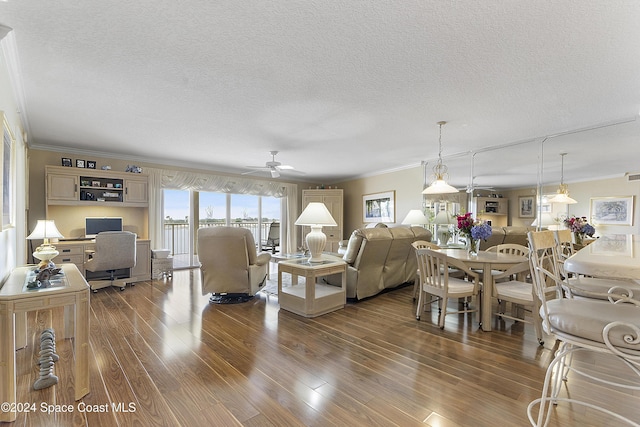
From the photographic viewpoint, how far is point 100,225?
523 centimetres

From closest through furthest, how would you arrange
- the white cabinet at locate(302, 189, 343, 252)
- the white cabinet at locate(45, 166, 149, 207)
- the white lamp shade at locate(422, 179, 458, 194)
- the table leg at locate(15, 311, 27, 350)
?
1. the table leg at locate(15, 311, 27, 350)
2. the white lamp shade at locate(422, 179, 458, 194)
3. the white cabinet at locate(45, 166, 149, 207)
4. the white cabinet at locate(302, 189, 343, 252)

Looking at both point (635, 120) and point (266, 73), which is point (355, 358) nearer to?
point (266, 73)

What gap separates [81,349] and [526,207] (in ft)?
18.6

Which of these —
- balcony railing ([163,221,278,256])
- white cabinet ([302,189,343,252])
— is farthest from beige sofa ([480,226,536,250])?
balcony railing ([163,221,278,256])

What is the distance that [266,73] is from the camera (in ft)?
8.10

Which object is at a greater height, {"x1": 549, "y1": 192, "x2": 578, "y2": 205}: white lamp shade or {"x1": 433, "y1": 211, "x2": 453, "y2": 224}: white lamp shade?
{"x1": 549, "y1": 192, "x2": 578, "y2": 205}: white lamp shade

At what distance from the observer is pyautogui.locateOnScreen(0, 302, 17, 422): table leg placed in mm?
1623

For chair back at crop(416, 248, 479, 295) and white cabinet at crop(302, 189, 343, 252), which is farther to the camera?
white cabinet at crop(302, 189, 343, 252)

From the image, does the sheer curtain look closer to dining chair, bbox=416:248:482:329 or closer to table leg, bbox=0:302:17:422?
table leg, bbox=0:302:17:422

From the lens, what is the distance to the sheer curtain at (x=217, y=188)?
19.1 feet

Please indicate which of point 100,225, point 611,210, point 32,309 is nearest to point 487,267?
point 611,210

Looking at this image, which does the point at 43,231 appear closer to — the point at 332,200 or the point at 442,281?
the point at 442,281

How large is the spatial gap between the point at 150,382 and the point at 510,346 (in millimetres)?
2915

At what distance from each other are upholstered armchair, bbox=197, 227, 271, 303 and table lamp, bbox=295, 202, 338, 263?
0.76 metres
